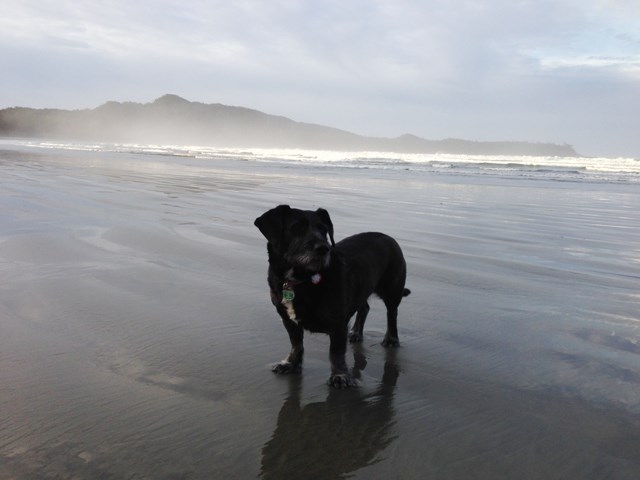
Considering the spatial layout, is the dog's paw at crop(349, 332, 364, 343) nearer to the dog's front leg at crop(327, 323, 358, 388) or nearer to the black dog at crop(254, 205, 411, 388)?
the black dog at crop(254, 205, 411, 388)

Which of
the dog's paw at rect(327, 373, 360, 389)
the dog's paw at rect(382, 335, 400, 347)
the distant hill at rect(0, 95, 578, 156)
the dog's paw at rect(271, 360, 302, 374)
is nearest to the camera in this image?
the dog's paw at rect(327, 373, 360, 389)

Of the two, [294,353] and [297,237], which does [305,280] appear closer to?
[297,237]

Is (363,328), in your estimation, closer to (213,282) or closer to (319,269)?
(319,269)

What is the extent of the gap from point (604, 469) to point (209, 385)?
6.91ft

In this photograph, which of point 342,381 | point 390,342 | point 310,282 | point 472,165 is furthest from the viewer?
point 472,165

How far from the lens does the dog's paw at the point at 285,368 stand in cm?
361

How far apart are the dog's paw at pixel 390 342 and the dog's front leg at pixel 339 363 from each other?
2.28ft

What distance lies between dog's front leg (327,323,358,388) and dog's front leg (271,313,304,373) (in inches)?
10.4

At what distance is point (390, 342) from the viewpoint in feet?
13.8

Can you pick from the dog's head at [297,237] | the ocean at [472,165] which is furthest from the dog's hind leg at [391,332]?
the ocean at [472,165]

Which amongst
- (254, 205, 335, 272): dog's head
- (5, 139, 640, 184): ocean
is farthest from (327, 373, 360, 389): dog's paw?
(5, 139, 640, 184): ocean

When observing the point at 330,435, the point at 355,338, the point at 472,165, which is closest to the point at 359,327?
the point at 355,338

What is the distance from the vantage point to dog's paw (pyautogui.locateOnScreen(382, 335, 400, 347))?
4.20 m

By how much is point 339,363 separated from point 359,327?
99cm
